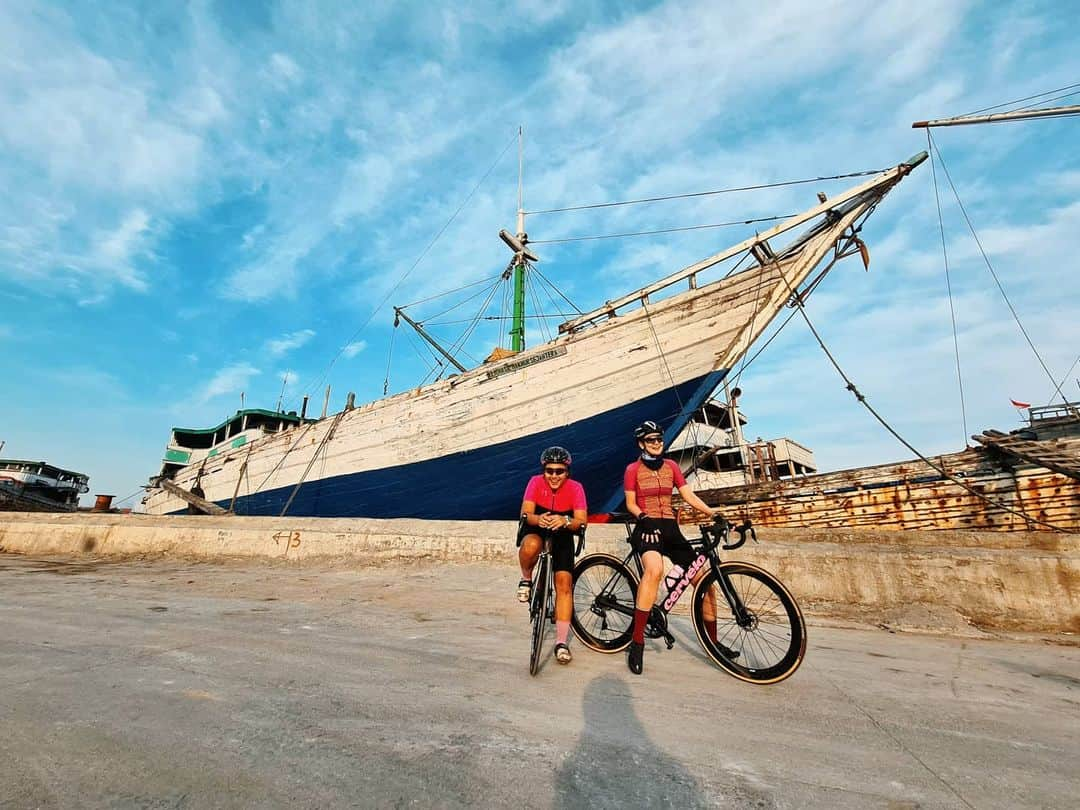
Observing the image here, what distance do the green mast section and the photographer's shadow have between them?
1916cm

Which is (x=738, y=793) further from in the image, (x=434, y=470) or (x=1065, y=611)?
(x=434, y=470)

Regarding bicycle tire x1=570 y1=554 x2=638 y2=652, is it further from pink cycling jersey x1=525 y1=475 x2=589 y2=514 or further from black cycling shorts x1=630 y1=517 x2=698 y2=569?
pink cycling jersey x1=525 y1=475 x2=589 y2=514

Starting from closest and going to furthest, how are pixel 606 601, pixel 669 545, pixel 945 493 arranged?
pixel 669 545 → pixel 606 601 → pixel 945 493

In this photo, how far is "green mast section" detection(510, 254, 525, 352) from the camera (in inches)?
819

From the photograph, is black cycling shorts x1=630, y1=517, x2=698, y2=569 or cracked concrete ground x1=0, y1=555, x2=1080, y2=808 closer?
cracked concrete ground x1=0, y1=555, x2=1080, y2=808

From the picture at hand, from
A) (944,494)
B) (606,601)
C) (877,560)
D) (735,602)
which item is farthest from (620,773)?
(944,494)

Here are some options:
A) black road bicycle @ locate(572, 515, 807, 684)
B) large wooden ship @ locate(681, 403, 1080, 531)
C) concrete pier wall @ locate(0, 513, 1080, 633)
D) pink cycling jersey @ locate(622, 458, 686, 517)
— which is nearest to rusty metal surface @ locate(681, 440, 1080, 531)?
large wooden ship @ locate(681, 403, 1080, 531)

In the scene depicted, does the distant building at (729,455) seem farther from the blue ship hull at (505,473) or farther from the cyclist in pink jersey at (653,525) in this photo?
the cyclist in pink jersey at (653,525)

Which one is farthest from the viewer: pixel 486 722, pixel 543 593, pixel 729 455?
pixel 729 455

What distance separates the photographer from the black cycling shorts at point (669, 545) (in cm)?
325

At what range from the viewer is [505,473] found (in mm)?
12305

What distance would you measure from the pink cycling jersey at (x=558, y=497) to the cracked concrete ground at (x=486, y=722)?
1.01 meters

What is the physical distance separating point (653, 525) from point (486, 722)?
1.72 m

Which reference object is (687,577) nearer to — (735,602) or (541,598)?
(735,602)
